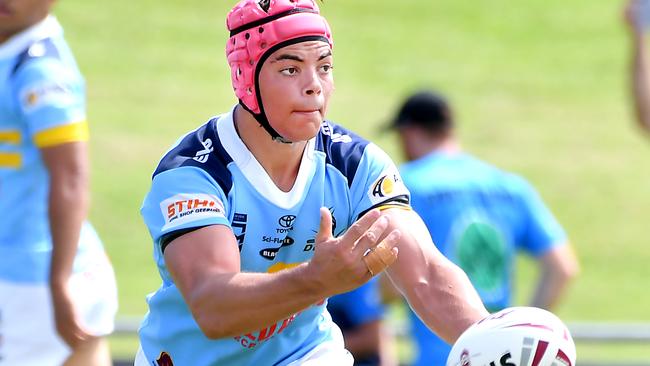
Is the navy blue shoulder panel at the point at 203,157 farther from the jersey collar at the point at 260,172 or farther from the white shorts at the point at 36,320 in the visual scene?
the white shorts at the point at 36,320

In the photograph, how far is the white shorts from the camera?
6.35 m

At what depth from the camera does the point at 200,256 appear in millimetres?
4719

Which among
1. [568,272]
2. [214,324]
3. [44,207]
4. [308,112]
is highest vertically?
[308,112]

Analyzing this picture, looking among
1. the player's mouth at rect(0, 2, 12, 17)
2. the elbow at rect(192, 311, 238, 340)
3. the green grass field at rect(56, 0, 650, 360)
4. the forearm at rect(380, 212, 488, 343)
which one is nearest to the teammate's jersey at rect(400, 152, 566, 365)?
the player's mouth at rect(0, 2, 12, 17)

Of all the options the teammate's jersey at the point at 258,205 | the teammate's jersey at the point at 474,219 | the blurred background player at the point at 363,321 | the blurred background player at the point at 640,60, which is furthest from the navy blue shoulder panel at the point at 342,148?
the blurred background player at the point at 363,321

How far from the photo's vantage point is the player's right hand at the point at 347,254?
14.1 feet

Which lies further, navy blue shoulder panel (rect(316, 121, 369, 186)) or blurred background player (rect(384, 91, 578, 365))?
blurred background player (rect(384, 91, 578, 365))

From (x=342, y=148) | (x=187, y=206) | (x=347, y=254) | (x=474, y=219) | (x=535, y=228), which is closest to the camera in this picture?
(x=347, y=254)

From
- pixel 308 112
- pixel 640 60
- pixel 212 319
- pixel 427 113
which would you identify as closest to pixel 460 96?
pixel 427 113

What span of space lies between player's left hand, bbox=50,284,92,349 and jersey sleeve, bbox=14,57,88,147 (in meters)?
0.61

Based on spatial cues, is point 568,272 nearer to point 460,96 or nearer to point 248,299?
point 248,299

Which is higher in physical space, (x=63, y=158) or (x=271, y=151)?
(x=271, y=151)

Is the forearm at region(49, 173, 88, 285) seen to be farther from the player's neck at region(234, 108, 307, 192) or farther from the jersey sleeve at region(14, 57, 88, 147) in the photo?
the player's neck at region(234, 108, 307, 192)

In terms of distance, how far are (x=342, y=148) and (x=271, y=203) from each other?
1.17 feet
